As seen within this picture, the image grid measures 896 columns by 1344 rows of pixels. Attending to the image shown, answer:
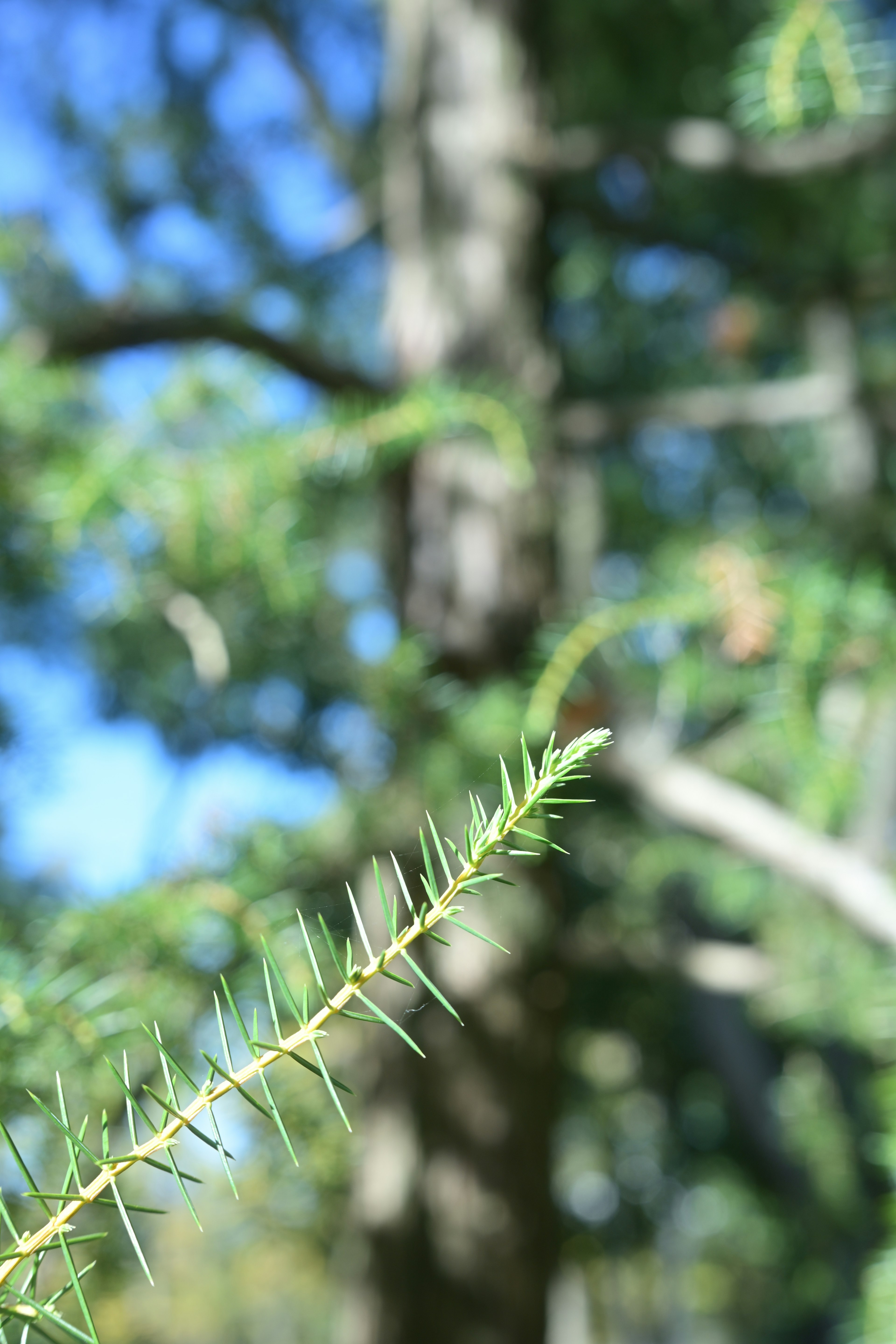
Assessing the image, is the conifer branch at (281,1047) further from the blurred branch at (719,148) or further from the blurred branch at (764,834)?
the blurred branch at (719,148)

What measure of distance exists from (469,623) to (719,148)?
611mm

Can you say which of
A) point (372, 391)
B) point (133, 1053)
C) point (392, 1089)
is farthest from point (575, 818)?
point (133, 1053)

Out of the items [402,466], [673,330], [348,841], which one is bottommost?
[348,841]

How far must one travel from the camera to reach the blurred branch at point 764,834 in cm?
69

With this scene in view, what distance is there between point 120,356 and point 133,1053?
2.68 feet

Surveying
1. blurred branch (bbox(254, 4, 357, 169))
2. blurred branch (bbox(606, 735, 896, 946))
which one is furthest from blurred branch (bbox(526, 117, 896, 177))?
blurred branch (bbox(254, 4, 357, 169))

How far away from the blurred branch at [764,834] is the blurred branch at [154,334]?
0.58m

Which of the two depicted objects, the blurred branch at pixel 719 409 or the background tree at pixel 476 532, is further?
the blurred branch at pixel 719 409

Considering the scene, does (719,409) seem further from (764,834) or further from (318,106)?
(318,106)

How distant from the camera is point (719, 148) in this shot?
114 cm

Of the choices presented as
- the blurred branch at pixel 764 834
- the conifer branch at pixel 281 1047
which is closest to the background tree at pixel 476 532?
the blurred branch at pixel 764 834

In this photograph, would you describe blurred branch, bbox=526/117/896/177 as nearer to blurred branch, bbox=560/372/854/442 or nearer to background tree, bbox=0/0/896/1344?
background tree, bbox=0/0/896/1344

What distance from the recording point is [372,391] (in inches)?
47.2

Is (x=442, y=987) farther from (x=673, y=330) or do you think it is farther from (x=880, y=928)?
(x=673, y=330)
